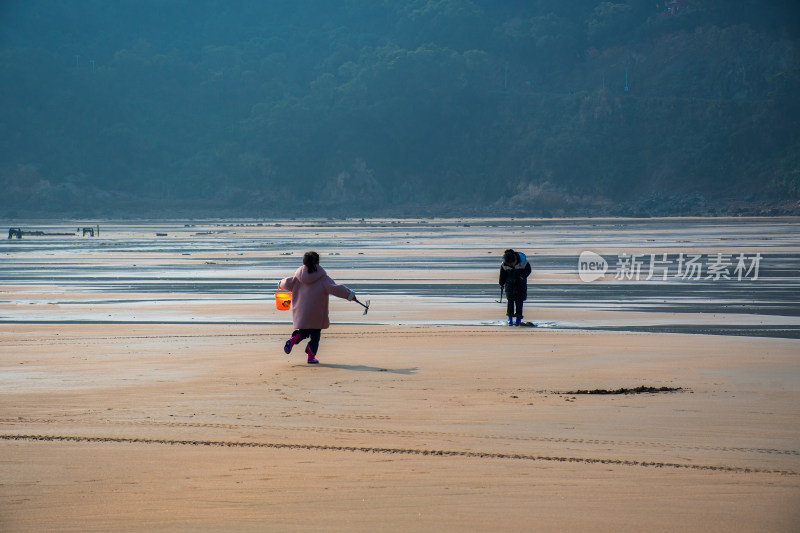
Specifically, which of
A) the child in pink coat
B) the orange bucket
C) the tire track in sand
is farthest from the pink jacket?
the tire track in sand

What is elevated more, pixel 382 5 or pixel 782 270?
pixel 382 5

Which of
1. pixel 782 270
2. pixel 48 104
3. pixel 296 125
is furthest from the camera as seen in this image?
pixel 48 104

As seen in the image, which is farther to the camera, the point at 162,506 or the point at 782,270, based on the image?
the point at 782,270

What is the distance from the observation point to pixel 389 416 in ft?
29.5

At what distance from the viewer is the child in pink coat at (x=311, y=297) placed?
12250mm

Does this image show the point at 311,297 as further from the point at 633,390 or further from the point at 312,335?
the point at 633,390

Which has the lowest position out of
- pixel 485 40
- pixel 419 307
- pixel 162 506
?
pixel 162 506

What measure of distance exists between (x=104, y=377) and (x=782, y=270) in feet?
72.9

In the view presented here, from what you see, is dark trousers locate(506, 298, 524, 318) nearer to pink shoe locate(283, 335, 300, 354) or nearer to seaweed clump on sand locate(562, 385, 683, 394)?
pink shoe locate(283, 335, 300, 354)

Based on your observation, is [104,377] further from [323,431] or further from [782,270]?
[782,270]

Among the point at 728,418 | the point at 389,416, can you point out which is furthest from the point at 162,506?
the point at 728,418

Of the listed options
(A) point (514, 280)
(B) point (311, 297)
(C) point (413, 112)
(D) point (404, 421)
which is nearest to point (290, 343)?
(B) point (311, 297)

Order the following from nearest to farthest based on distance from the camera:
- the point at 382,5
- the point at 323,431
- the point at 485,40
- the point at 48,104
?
the point at 323,431
the point at 48,104
the point at 485,40
the point at 382,5

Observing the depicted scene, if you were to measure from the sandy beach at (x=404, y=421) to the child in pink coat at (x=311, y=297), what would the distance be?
40 centimetres
